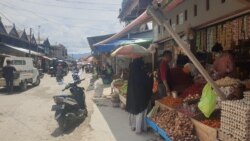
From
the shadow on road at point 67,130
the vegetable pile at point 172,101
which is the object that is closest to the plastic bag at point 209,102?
the vegetable pile at point 172,101

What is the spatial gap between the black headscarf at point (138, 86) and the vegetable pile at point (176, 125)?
0.98 m

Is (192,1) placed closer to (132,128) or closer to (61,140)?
(132,128)

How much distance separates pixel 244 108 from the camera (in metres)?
4.32

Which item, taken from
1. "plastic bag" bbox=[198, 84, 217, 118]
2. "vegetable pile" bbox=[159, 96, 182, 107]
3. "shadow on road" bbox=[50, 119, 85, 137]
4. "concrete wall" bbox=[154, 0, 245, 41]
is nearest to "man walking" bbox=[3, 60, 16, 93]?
"concrete wall" bbox=[154, 0, 245, 41]

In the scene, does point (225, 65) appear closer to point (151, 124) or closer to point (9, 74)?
point (151, 124)

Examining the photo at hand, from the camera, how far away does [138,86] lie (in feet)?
27.3

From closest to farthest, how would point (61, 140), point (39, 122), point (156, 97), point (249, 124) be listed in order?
point (249, 124) → point (61, 140) → point (156, 97) → point (39, 122)

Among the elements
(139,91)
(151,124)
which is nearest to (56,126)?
(139,91)

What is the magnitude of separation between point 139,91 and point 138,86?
12 centimetres

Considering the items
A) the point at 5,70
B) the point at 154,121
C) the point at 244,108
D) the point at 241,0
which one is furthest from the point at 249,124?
the point at 5,70

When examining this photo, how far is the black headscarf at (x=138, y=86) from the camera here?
8.27 meters

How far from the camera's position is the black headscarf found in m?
8.27

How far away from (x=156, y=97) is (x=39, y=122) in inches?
146

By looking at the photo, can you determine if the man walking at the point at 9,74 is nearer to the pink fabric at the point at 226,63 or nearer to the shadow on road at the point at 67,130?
the shadow on road at the point at 67,130
